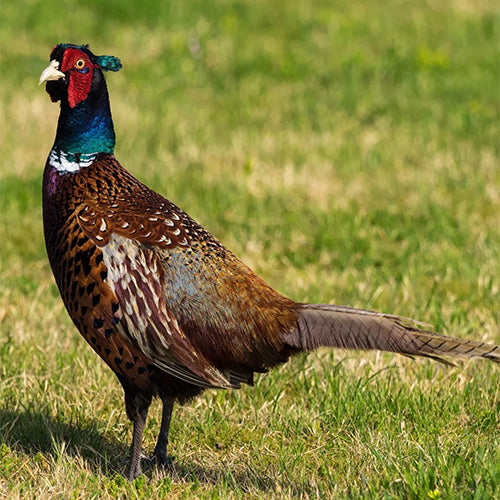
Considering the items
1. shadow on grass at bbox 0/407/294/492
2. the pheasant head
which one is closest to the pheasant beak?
the pheasant head

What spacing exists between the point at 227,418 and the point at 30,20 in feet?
29.8

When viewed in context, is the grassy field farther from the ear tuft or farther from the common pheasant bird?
the ear tuft

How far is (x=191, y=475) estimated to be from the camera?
3910 mm

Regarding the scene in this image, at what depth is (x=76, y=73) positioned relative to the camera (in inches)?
152

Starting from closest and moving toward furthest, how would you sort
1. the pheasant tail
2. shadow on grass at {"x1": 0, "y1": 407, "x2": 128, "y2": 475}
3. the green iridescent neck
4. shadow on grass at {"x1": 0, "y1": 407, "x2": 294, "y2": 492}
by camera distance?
the pheasant tail, shadow on grass at {"x1": 0, "y1": 407, "x2": 294, "y2": 492}, the green iridescent neck, shadow on grass at {"x1": 0, "y1": 407, "x2": 128, "y2": 475}

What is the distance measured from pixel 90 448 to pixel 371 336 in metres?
1.47

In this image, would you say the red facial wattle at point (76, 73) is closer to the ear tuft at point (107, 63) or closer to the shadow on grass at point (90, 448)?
the ear tuft at point (107, 63)

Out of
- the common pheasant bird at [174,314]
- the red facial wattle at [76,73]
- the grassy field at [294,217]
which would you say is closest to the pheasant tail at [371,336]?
the common pheasant bird at [174,314]

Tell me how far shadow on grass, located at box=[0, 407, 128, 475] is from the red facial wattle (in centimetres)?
153

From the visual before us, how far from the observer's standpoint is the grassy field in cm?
390

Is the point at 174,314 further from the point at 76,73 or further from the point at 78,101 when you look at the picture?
the point at 76,73

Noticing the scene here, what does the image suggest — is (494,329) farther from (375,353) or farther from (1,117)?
(1,117)

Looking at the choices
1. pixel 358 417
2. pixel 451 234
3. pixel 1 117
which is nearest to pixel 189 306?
pixel 358 417

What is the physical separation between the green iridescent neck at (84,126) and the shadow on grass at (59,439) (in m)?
1.32
